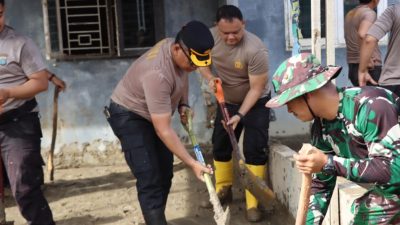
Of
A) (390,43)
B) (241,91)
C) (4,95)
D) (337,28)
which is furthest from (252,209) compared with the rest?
(337,28)

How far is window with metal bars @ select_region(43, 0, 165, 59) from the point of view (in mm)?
6203

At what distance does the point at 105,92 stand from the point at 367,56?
2.92 metres

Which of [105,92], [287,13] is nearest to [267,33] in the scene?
[287,13]

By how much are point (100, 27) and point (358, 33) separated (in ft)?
8.95

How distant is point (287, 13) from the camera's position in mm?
6305

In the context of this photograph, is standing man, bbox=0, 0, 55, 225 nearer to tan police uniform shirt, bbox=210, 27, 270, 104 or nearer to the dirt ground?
the dirt ground

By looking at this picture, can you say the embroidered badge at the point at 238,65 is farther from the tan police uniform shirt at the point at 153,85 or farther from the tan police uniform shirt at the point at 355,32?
the tan police uniform shirt at the point at 355,32

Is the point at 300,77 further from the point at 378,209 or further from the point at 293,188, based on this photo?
the point at 293,188

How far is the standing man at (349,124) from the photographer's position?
2148 mm

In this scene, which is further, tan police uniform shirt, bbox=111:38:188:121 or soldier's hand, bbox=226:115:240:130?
soldier's hand, bbox=226:115:240:130

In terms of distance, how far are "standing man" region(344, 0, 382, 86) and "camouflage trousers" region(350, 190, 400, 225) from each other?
10.2 ft

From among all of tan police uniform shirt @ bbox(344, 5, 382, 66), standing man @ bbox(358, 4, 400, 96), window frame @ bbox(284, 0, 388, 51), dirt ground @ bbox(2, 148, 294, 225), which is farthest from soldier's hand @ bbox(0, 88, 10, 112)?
window frame @ bbox(284, 0, 388, 51)

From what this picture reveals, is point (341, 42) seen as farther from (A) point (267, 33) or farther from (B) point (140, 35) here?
(B) point (140, 35)

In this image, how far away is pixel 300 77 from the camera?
2.18 m
